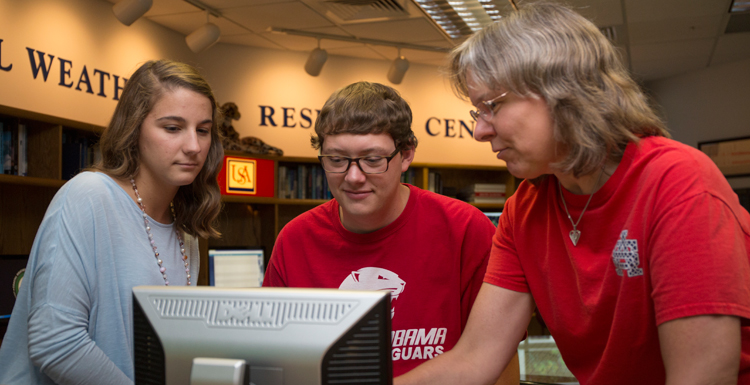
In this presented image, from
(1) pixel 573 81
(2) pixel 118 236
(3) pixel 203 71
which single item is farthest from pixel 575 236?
(3) pixel 203 71

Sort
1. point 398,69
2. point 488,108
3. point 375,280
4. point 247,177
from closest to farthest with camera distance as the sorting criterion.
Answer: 1. point 488,108
2. point 375,280
3. point 247,177
4. point 398,69

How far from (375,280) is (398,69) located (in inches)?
167

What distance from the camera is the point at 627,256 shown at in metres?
1.00

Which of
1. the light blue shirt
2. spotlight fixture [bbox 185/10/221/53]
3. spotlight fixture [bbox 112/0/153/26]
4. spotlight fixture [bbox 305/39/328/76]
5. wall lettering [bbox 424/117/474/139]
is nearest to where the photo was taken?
the light blue shirt

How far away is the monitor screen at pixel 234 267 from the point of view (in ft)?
13.5

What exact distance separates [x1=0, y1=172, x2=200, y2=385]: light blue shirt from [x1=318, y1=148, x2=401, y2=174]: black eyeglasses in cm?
52

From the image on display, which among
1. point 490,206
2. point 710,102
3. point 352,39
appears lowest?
point 490,206

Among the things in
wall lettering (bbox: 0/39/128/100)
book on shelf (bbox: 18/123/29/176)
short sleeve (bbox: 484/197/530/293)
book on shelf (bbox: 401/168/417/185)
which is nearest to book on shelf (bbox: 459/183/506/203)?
book on shelf (bbox: 401/168/417/185)

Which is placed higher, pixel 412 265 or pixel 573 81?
pixel 573 81

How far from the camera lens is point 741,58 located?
6.01 meters

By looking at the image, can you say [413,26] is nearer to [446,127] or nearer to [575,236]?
[446,127]

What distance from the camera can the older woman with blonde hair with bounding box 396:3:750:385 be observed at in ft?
2.88

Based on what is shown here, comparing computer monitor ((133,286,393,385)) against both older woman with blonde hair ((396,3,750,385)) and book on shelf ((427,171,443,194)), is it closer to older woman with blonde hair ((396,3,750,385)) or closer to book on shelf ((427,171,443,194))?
older woman with blonde hair ((396,3,750,385))

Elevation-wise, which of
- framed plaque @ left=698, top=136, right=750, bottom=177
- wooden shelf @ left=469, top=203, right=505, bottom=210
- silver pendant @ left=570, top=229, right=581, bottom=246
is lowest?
silver pendant @ left=570, top=229, right=581, bottom=246
